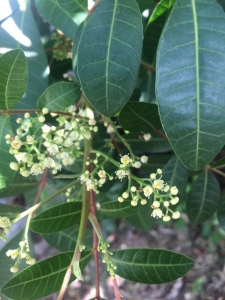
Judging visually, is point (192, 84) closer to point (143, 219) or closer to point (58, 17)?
point (58, 17)

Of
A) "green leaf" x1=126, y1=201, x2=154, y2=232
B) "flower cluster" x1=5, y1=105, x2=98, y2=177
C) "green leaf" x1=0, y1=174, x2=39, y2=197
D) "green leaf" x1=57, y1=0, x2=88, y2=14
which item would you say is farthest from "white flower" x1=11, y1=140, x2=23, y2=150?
"green leaf" x1=126, y1=201, x2=154, y2=232

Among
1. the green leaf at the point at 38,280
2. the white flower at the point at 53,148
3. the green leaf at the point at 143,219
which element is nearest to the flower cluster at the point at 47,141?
the white flower at the point at 53,148

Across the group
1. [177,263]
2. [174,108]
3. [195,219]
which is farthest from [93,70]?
[195,219]

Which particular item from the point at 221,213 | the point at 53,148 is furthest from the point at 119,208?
the point at 221,213

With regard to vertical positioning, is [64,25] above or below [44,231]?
above

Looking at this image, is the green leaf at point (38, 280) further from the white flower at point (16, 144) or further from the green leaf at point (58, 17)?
the green leaf at point (58, 17)

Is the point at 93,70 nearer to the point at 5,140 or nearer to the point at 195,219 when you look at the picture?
the point at 5,140
